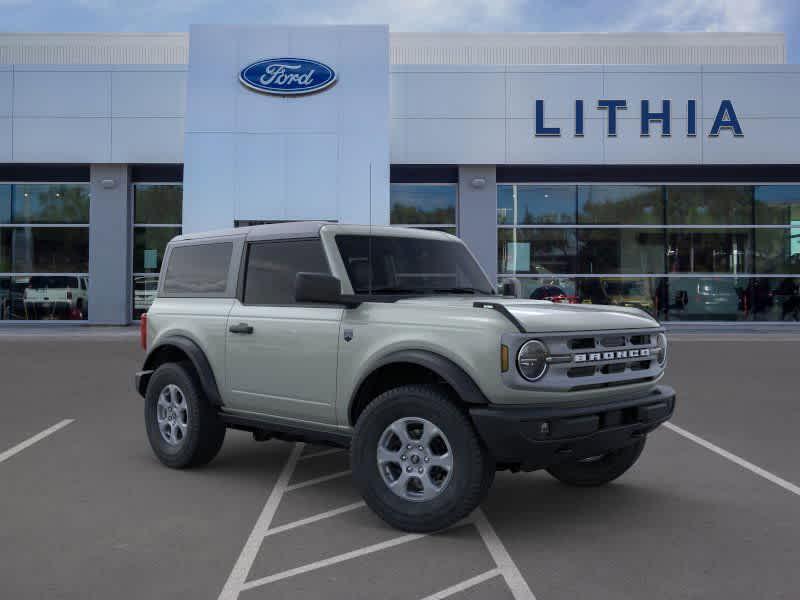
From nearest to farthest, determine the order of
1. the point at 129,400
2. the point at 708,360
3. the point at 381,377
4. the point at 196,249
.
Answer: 1. the point at 381,377
2. the point at 196,249
3. the point at 129,400
4. the point at 708,360

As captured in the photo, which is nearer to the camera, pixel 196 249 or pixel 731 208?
pixel 196 249

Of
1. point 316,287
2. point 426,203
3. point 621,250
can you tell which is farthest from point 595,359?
point 621,250

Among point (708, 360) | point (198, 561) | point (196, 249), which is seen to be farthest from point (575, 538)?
point (708, 360)

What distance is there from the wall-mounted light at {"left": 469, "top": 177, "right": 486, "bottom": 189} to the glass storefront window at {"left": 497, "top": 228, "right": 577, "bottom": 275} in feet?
4.99

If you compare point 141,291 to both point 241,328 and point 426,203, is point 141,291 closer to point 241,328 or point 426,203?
point 426,203

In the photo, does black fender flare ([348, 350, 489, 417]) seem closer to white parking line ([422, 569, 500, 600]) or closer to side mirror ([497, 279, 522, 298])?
white parking line ([422, 569, 500, 600])

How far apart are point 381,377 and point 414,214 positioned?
63.5ft

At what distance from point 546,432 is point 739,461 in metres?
3.15

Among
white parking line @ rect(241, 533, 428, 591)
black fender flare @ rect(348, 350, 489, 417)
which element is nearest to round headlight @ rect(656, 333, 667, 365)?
black fender flare @ rect(348, 350, 489, 417)

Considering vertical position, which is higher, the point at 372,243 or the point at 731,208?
the point at 731,208

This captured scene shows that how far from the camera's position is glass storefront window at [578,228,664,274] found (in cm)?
2434

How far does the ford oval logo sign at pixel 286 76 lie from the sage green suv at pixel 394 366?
650 inches

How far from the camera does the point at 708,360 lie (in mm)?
→ 15586

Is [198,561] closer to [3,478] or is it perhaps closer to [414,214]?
[3,478]
